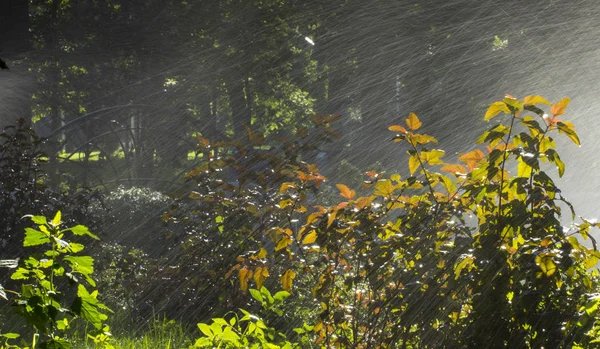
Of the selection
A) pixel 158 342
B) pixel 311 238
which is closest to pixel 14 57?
pixel 158 342

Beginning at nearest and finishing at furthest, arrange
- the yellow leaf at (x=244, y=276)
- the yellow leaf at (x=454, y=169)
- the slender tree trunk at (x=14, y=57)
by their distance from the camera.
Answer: the yellow leaf at (x=454, y=169) → the yellow leaf at (x=244, y=276) → the slender tree trunk at (x=14, y=57)

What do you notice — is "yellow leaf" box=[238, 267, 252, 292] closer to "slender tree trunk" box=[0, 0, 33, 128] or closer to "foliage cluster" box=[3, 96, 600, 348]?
"foliage cluster" box=[3, 96, 600, 348]

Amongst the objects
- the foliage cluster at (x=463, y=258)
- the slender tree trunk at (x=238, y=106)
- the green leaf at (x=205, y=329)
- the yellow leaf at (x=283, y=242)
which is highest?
the slender tree trunk at (x=238, y=106)

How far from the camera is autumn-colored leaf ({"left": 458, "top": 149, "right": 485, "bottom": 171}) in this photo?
2572 mm

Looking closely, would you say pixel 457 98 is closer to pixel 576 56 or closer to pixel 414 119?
pixel 576 56

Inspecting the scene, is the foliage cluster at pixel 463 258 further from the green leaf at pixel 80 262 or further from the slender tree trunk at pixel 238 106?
the slender tree trunk at pixel 238 106

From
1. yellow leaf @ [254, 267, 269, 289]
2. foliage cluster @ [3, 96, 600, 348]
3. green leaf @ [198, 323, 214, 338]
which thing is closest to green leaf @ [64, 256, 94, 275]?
foliage cluster @ [3, 96, 600, 348]

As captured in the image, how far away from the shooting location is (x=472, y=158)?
2.59m

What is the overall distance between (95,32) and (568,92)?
31.1ft

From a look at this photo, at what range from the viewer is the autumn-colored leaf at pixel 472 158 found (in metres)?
2.57

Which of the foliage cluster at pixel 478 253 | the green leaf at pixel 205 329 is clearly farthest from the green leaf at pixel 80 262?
the foliage cluster at pixel 478 253

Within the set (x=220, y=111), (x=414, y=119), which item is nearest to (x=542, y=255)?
(x=414, y=119)

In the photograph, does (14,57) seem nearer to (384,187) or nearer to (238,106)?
(238,106)

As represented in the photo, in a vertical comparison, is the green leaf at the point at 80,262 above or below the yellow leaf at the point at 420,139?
below
